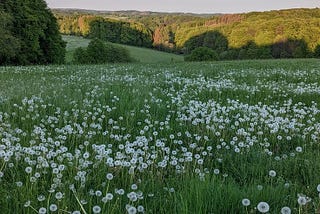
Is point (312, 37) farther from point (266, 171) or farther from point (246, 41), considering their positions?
point (266, 171)

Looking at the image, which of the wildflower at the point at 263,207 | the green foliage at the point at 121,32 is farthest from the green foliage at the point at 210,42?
the wildflower at the point at 263,207

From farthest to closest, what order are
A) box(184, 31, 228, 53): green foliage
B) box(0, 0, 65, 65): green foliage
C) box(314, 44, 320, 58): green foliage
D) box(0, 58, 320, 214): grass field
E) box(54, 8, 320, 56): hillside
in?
box(184, 31, 228, 53): green foliage < box(54, 8, 320, 56): hillside < box(314, 44, 320, 58): green foliage < box(0, 0, 65, 65): green foliage < box(0, 58, 320, 214): grass field

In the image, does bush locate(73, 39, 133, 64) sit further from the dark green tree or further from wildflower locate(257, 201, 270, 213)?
wildflower locate(257, 201, 270, 213)

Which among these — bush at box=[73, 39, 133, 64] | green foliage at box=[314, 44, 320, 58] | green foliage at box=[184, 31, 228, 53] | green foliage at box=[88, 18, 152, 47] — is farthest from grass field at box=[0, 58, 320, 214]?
green foliage at box=[88, 18, 152, 47]

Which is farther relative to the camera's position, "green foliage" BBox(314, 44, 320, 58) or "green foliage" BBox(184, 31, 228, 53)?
"green foliage" BBox(184, 31, 228, 53)

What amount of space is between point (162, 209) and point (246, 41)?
94.0 m

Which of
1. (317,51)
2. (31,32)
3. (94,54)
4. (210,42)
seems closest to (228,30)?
(210,42)

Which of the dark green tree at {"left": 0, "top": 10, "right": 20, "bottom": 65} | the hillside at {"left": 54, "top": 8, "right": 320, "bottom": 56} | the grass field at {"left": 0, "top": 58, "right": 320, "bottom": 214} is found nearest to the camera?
the grass field at {"left": 0, "top": 58, "right": 320, "bottom": 214}

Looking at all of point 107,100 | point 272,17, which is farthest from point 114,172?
point 272,17

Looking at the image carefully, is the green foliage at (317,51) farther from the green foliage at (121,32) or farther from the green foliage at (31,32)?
the green foliage at (121,32)

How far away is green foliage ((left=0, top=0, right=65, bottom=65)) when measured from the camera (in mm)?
46250

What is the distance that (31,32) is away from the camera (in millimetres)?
47688

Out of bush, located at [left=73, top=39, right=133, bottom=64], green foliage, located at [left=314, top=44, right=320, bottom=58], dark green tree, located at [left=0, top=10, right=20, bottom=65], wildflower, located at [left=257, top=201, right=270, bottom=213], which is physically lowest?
bush, located at [left=73, top=39, right=133, bottom=64]

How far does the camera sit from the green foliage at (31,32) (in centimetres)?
4625
